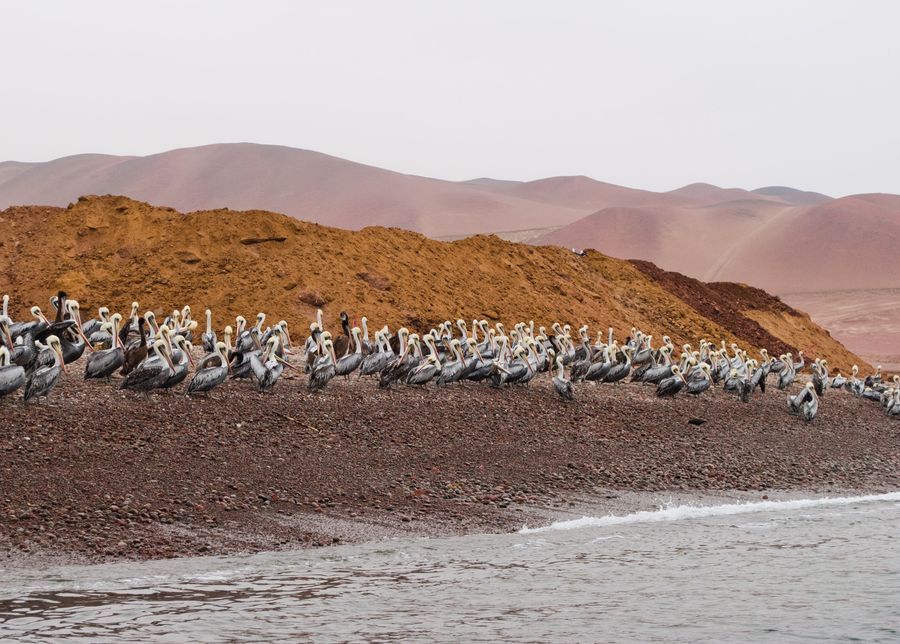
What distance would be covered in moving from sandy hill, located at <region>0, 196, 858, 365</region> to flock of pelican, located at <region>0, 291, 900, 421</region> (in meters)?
2.28

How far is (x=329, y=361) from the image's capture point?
20.8 meters

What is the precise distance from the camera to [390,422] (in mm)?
19219

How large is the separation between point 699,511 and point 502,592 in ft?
19.0

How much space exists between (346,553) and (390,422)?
6.27m

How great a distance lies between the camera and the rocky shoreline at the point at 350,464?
43.0ft

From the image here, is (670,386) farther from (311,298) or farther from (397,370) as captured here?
(311,298)

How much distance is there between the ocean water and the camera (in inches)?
408

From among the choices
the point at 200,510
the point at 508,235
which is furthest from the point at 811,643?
the point at 508,235

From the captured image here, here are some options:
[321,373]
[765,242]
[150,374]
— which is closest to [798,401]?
[321,373]

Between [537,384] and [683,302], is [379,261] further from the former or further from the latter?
[683,302]

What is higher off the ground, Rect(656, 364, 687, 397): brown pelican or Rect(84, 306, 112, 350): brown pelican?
Rect(84, 306, 112, 350): brown pelican

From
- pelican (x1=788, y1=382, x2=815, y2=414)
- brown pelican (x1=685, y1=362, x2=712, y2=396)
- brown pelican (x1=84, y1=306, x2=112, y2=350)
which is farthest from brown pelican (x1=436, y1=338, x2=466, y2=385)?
pelican (x1=788, y1=382, x2=815, y2=414)

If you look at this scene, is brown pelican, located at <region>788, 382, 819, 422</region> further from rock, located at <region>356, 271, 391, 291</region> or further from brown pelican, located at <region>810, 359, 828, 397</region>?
rock, located at <region>356, 271, 391, 291</region>

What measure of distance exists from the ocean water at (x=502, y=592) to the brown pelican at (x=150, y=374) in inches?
242
